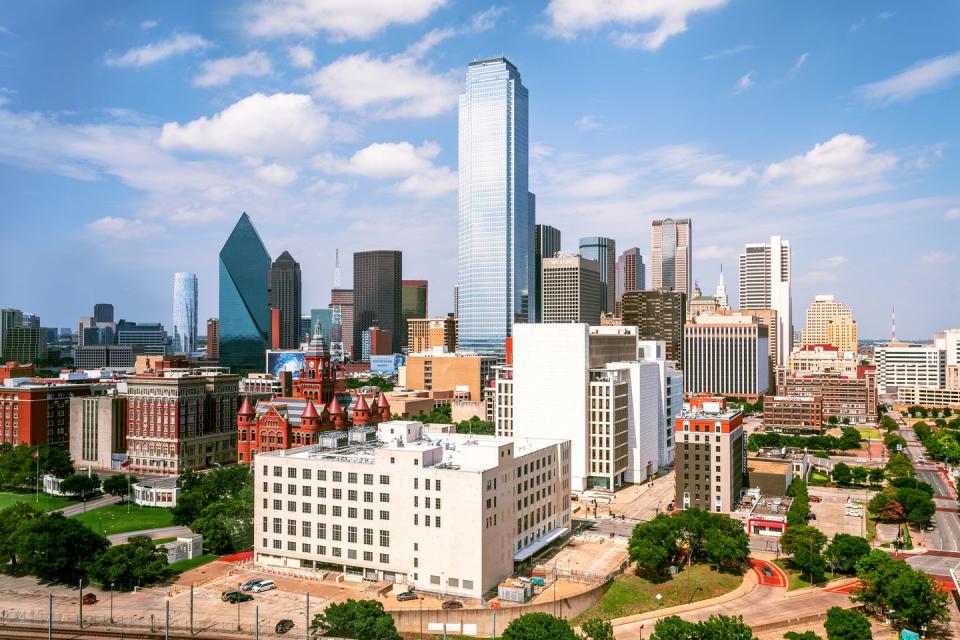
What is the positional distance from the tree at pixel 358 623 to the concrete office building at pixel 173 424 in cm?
10159

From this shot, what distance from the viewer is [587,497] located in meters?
140

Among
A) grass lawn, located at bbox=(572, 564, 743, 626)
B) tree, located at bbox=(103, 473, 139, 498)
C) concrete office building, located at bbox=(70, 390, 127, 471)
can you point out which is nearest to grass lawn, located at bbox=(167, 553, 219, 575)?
tree, located at bbox=(103, 473, 139, 498)

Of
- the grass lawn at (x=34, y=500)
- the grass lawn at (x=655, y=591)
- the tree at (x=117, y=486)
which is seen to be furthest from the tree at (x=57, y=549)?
the grass lawn at (x=655, y=591)

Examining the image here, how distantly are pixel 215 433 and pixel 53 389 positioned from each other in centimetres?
4186

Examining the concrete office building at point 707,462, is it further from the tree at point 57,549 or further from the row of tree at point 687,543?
the tree at point 57,549

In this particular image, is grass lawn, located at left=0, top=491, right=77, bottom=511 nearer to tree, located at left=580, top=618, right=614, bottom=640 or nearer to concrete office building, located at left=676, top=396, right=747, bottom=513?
tree, located at left=580, top=618, right=614, bottom=640

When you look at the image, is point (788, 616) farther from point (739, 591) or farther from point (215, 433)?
point (215, 433)

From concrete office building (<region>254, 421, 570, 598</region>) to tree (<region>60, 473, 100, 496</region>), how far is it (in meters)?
60.0

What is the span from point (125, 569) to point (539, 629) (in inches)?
2037

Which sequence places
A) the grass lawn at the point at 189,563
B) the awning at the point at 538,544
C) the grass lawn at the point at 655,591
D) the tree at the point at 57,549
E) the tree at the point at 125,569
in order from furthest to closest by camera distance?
the grass lawn at the point at 189,563, the awning at the point at 538,544, the tree at the point at 57,549, the tree at the point at 125,569, the grass lawn at the point at 655,591

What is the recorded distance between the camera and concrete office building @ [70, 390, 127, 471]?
166625mm

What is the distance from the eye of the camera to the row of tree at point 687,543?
9388cm

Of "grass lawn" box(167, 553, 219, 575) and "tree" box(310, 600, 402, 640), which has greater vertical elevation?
"tree" box(310, 600, 402, 640)

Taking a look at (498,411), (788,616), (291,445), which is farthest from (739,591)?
(291,445)
